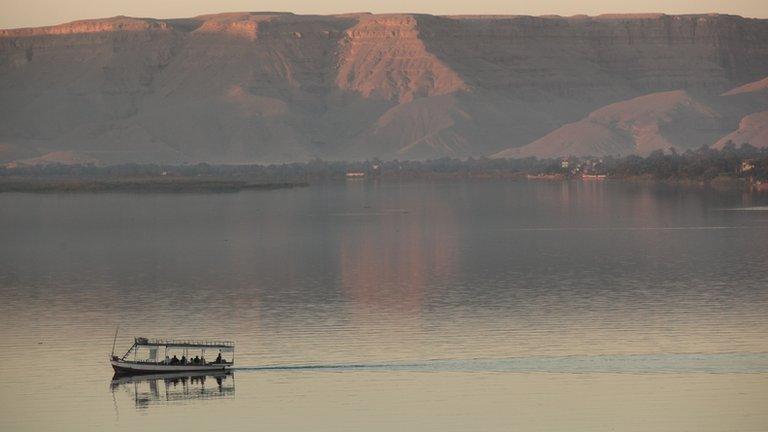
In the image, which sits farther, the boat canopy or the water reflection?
the boat canopy

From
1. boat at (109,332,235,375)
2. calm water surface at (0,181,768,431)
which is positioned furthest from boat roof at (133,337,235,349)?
calm water surface at (0,181,768,431)

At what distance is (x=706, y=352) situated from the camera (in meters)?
49.8

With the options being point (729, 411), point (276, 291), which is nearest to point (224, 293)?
point (276, 291)

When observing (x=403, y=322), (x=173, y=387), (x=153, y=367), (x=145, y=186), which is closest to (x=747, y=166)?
(x=145, y=186)

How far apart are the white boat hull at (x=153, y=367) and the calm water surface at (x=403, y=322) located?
1.27 feet

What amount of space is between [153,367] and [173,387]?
65.0 inches

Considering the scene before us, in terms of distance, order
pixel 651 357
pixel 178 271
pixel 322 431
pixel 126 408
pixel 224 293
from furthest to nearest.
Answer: pixel 178 271
pixel 224 293
pixel 651 357
pixel 126 408
pixel 322 431

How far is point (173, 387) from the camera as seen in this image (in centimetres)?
4725

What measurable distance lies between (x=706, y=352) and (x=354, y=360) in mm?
10333

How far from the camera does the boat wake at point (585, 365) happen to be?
156 ft

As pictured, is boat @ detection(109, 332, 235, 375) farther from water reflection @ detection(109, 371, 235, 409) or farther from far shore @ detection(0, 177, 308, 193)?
far shore @ detection(0, 177, 308, 193)

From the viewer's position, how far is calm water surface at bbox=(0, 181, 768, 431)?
4338 centimetres

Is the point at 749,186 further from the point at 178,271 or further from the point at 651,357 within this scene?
the point at 651,357

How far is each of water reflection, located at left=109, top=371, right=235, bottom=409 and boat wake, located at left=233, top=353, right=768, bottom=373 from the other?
1195 millimetres
